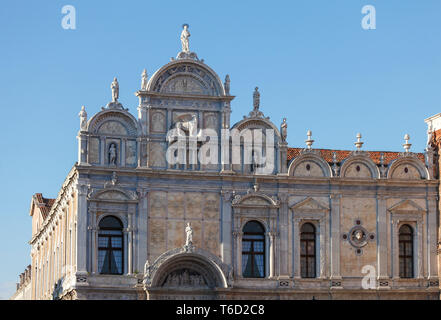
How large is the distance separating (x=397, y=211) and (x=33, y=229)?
2903 centimetres

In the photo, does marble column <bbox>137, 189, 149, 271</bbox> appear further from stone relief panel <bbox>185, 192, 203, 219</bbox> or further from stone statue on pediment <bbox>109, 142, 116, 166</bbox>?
stone relief panel <bbox>185, 192, 203, 219</bbox>

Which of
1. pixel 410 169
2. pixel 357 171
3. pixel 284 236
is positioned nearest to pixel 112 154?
pixel 284 236

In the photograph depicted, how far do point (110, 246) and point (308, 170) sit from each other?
32.2ft

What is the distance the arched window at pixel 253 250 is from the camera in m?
52.7

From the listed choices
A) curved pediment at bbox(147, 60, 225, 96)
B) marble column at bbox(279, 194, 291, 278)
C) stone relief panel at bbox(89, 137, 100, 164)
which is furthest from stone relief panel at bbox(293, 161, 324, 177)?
stone relief panel at bbox(89, 137, 100, 164)

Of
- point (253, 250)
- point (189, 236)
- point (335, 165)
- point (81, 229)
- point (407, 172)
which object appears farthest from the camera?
point (407, 172)

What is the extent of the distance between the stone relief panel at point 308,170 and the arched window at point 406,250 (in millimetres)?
4746

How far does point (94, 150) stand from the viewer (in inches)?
2030

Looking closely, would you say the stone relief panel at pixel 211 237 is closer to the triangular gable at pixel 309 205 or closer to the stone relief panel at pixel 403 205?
the triangular gable at pixel 309 205

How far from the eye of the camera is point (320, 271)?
53094 millimetres

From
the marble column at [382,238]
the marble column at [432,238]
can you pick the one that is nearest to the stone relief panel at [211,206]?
the marble column at [382,238]

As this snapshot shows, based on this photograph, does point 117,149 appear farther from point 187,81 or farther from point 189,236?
point 189,236

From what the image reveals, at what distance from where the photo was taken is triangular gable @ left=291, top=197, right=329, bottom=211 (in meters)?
53.3
